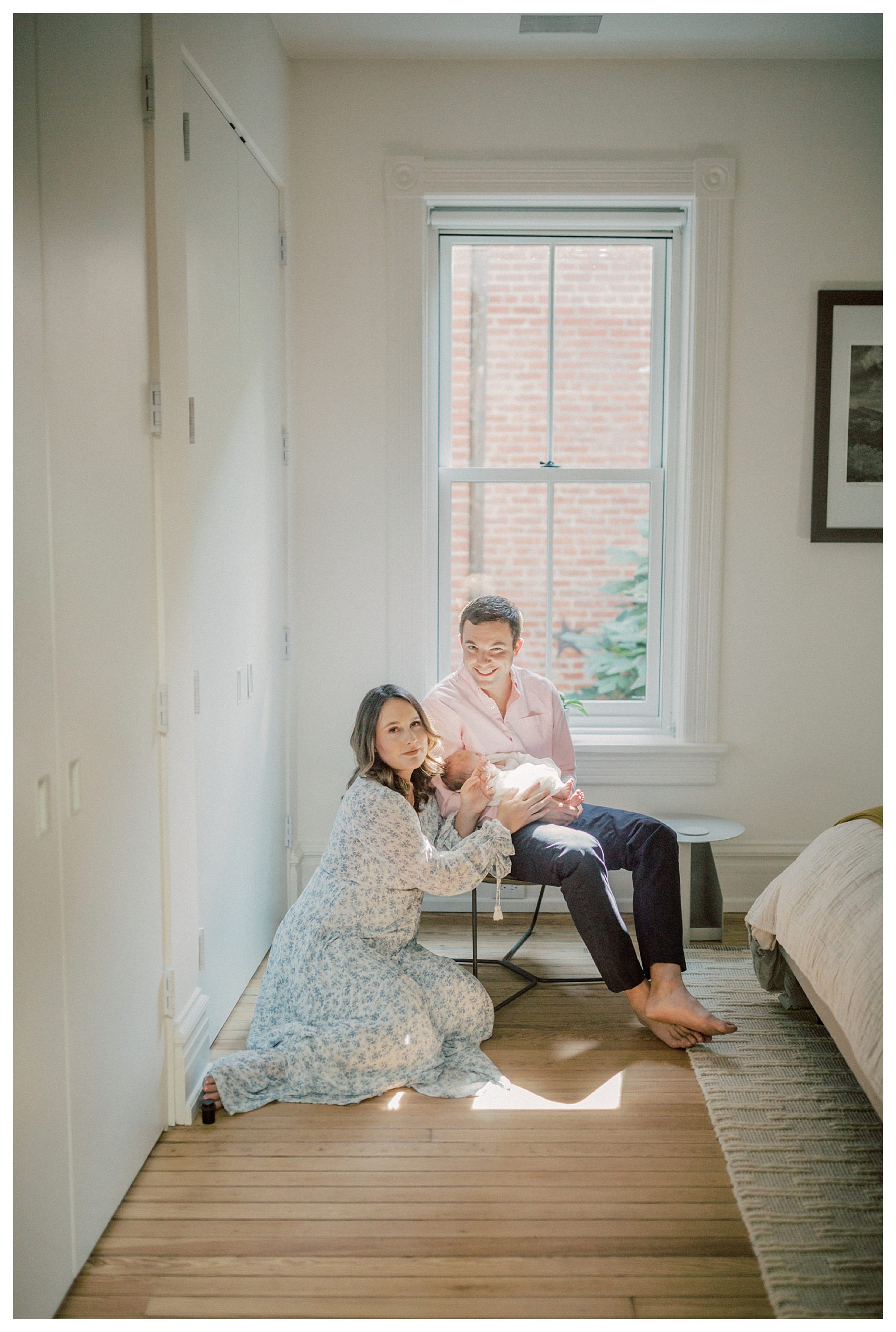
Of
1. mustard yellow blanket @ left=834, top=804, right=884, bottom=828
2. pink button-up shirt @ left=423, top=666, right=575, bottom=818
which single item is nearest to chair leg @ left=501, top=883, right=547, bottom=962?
pink button-up shirt @ left=423, top=666, right=575, bottom=818

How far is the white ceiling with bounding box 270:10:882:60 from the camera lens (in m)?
3.37

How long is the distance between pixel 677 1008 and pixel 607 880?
402mm

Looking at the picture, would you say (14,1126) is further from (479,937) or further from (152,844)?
(479,937)

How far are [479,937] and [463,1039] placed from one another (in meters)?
0.86

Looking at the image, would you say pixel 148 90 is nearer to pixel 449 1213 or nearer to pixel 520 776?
pixel 520 776

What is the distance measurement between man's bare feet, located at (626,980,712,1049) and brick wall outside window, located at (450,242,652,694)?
150 cm

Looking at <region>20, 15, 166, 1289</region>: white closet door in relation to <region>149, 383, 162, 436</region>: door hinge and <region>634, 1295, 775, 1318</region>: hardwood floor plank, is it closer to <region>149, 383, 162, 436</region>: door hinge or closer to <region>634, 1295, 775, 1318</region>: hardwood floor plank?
<region>149, 383, 162, 436</region>: door hinge

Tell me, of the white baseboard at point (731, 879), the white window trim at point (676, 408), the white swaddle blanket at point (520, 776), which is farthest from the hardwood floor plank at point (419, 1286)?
the white window trim at point (676, 408)

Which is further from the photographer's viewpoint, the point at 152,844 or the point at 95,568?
the point at 152,844

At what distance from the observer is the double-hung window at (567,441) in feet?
12.9

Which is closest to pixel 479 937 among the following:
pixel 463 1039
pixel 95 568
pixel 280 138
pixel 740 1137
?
pixel 463 1039

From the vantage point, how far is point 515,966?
3418 mm

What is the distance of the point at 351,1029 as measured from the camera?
8.51 feet

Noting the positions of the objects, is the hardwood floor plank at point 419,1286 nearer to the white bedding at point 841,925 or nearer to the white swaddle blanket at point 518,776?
the white bedding at point 841,925
